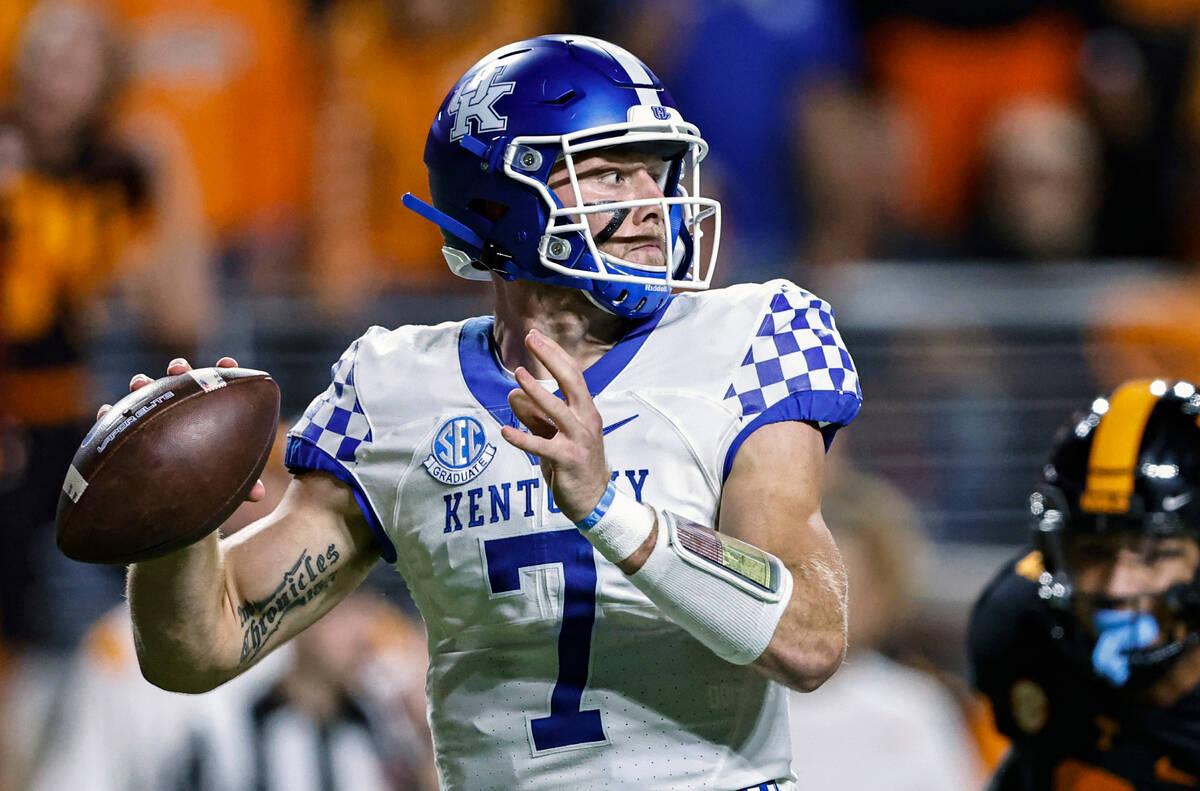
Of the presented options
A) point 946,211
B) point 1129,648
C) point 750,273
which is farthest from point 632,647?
point 946,211

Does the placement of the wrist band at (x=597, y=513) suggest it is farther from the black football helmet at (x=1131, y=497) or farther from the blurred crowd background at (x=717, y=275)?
the blurred crowd background at (x=717, y=275)

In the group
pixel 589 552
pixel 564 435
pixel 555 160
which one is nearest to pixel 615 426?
pixel 589 552

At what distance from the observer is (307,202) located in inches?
237

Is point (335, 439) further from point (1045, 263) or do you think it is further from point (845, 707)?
point (1045, 263)

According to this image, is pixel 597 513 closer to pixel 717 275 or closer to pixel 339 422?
pixel 339 422

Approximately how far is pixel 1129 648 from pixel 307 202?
151 inches

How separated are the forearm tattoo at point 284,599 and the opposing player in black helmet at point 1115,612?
141 cm

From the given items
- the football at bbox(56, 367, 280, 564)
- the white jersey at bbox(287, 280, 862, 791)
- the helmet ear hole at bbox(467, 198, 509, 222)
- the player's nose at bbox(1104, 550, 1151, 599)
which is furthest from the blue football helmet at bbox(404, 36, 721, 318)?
the player's nose at bbox(1104, 550, 1151, 599)

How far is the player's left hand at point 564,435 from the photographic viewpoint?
213cm

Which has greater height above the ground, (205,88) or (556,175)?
(556,175)

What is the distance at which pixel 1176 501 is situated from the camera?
9.93 ft

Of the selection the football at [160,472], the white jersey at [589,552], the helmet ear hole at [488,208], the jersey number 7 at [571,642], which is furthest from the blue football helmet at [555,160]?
the football at [160,472]

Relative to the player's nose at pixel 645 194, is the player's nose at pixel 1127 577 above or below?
below

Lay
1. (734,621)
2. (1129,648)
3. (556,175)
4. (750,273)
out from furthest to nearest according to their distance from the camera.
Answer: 1. (750,273)
2. (1129,648)
3. (556,175)
4. (734,621)
